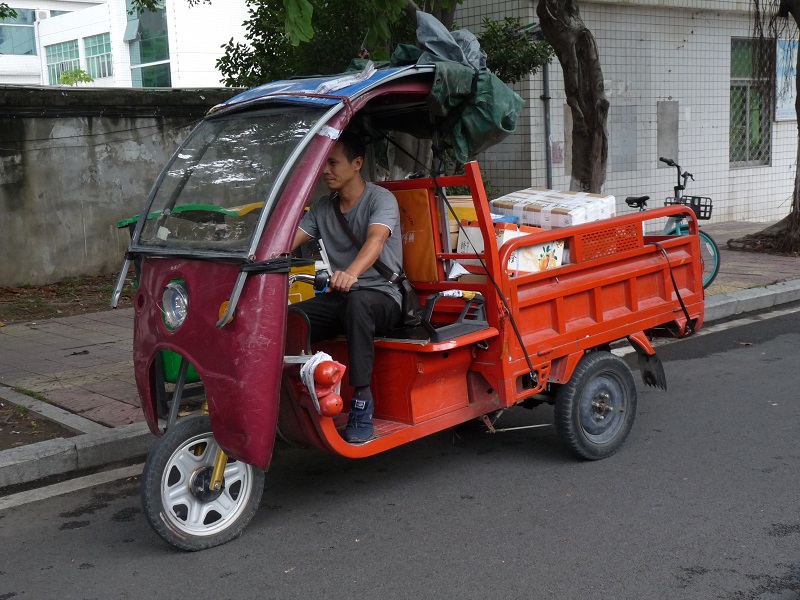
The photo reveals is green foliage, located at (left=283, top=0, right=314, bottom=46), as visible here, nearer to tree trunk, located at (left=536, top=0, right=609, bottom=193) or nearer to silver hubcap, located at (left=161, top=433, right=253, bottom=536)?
silver hubcap, located at (left=161, top=433, right=253, bottom=536)

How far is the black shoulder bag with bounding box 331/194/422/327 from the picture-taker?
4.62 metres

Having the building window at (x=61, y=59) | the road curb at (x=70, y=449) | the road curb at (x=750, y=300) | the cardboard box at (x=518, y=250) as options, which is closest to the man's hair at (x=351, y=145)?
the cardboard box at (x=518, y=250)

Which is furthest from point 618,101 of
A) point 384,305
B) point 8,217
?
point 384,305

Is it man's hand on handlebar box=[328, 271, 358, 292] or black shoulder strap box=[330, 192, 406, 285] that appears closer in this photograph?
man's hand on handlebar box=[328, 271, 358, 292]

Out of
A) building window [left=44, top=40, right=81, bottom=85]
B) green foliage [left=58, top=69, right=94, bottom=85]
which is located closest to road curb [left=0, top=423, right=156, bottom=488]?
green foliage [left=58, top=69, right=94, bottom=85]

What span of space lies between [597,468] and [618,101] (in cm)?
1002

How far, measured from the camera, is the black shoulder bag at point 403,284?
15.2ft

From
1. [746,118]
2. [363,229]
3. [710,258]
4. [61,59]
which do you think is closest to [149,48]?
[61,59]

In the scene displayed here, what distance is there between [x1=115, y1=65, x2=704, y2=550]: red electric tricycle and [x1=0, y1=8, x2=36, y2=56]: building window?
185 ft

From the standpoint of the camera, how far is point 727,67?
51.5 ft

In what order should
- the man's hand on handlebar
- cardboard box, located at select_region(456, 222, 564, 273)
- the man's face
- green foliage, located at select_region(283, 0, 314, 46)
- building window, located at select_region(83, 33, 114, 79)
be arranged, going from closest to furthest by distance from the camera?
the man's hand on handlebar < the man's face < cardboard box, located at select_region(456, 222, 564, 273) < green foliage, located at select_region(283, 0, 314, 46) < building window, located at select_region(83, 33, 114, 79)

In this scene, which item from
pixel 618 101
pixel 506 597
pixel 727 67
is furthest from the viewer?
pixel 727 67

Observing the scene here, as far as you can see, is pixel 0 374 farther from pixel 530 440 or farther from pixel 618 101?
pixel 618 101

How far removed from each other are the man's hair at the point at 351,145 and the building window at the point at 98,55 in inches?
1932
